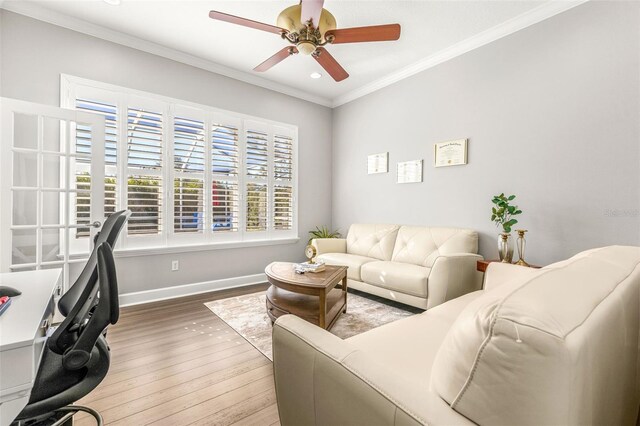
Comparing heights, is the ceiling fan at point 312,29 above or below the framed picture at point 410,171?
above

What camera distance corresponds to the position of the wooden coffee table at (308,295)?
2.32 metres

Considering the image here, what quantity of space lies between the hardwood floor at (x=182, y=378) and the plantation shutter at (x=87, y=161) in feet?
3.88

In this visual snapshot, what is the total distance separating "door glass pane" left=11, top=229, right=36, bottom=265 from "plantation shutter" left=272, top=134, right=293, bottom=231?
2.72 metres

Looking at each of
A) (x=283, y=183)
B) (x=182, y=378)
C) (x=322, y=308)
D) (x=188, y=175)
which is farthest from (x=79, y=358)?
(x=283, y=183)

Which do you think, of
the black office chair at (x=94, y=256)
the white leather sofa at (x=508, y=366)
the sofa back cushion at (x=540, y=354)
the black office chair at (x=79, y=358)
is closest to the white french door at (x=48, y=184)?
the black office chair at (x=94, y=256)

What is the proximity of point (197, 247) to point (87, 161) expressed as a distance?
1.49 metres

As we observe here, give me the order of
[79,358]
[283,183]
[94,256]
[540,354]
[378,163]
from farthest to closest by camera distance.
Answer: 1. [283,183]
2. [378,163]
3. [94,256]
4. [79,358]
5. [540,354]

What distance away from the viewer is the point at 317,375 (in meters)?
0.89

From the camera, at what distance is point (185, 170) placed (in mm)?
3615

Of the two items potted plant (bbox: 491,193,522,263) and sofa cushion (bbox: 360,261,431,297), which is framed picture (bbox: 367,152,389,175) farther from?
potted plant (bbox: 491,193,522,263)

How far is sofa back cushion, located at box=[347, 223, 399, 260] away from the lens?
151 inches

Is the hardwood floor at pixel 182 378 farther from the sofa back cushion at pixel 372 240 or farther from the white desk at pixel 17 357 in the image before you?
the sofa back cushion at pixel 372 240

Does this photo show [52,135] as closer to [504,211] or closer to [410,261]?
[410,261]

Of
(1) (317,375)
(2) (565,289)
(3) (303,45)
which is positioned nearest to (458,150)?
(3) (303,45)
